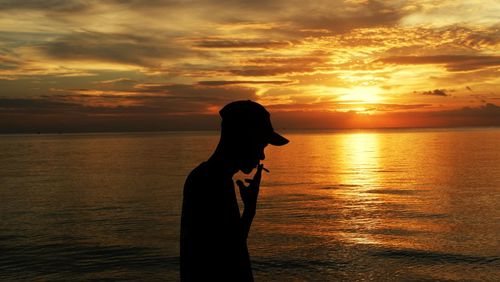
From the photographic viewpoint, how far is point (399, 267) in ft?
60.9

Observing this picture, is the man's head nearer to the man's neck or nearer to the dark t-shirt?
the man's neck

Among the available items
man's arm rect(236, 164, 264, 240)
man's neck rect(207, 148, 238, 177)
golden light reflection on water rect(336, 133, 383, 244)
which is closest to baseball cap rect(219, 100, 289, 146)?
man's neck rect(207, 148, 238, 177)

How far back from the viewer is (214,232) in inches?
136

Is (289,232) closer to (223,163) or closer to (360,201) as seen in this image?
(360,201)

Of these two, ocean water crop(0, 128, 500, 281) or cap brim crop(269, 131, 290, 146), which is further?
ocean water crop(0, 128, 500, 281)

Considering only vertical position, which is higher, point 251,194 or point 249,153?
point 249,153

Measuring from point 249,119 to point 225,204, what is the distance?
0.57 m

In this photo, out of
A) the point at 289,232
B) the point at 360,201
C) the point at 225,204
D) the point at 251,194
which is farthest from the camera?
the point at 360,201

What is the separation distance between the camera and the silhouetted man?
137 inches

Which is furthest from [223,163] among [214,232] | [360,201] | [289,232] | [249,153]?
[360,201]

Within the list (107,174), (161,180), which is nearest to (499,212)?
(161,180)

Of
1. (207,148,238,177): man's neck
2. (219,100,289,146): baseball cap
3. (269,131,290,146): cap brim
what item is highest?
(219,100,289,146): baseball cap

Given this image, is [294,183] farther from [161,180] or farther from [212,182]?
[212,182]

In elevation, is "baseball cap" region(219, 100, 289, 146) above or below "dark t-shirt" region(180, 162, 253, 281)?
above
